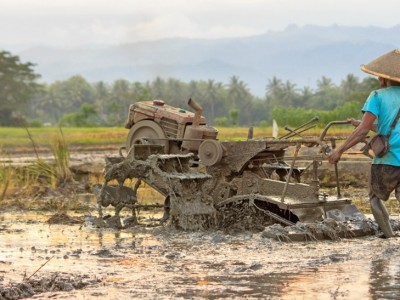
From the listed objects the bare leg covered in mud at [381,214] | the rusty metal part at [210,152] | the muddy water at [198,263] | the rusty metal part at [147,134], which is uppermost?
the rusty metal part at [147,134]

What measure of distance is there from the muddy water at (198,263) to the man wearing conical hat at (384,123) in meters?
0.67

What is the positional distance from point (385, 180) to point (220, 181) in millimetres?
2842

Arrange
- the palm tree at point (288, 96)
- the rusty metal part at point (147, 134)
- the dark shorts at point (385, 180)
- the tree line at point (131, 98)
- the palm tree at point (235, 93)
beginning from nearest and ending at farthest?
the dark shorts at point (385, 180)
the rusty metal part at point (147, 134)
the tree line at point (131, 98)
the palm tree at point (288, 96)
the palm tree at point (235, 93)

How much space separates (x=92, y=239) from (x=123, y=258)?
5.76ft

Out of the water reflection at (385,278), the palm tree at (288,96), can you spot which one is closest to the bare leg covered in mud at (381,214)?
the water reflection at (385,278)

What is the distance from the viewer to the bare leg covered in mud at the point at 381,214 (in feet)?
34.5

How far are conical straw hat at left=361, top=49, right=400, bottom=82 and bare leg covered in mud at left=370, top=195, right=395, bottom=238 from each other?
4.27 feet

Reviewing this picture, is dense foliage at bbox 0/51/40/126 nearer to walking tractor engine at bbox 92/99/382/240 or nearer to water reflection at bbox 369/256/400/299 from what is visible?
walking tractor engine at bbox 92/99/382/240

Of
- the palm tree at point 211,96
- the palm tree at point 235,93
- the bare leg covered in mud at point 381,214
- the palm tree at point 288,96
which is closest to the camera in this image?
the bare leg covered in mud at point 381,214

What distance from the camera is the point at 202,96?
132625mm

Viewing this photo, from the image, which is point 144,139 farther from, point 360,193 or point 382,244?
point 360,193

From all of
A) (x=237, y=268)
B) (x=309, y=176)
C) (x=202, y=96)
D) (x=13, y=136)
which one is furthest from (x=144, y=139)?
→ (x=202, y=96)

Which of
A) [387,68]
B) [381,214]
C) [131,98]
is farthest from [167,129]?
[131,98]

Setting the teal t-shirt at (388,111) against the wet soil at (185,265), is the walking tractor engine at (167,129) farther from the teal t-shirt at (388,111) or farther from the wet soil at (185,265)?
the teal t-shirt at (388,111)
